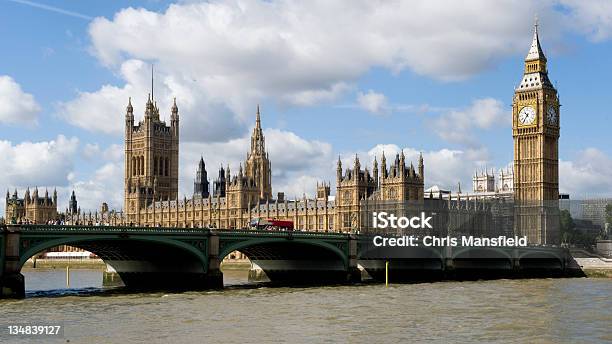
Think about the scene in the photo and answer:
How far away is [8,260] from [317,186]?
100m

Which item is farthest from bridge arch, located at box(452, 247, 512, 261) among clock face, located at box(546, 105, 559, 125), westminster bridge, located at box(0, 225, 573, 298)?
clock face, located at box(546, 105, 559, 125)

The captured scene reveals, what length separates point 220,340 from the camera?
39.9 meters

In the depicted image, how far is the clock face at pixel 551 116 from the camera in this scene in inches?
5836

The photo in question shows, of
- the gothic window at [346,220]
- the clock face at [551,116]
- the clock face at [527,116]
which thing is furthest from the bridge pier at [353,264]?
the clock face at [551,116]

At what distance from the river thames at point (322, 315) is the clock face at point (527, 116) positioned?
78914 mm

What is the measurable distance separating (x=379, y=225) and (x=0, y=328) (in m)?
79.9

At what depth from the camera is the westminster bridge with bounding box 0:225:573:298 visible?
60000 mm

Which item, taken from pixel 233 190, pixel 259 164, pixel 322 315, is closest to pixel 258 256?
pixel 322 315

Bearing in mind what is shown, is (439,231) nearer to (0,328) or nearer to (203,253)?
(203,253)

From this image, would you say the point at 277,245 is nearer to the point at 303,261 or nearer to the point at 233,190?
the point at 303,261

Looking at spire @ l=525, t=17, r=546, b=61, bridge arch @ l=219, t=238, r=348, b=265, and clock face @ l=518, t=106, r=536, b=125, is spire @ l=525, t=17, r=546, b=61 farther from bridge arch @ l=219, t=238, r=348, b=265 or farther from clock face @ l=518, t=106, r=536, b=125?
bridge arch @ l=219, t=238, r=348, b=265

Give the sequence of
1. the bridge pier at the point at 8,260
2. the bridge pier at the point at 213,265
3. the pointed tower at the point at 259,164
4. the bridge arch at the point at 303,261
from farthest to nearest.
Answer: the pointed tower at the point at 259,164 → the bridge arch at the point at 303,261 → the bridge pier at the point at 213,265 → the bridge pier at the point at 8,260

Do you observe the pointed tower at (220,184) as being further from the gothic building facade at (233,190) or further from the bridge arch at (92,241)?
the bridge arch at (92,241)

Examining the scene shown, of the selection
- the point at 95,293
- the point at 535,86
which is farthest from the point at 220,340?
the point at 535,86
